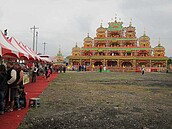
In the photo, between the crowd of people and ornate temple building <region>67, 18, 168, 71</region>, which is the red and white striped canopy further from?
ornate temple building <region>67, 18, 168, 71</region>

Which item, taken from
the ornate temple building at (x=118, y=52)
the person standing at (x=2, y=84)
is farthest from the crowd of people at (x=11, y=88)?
the ornate temple building at (x=118, y=52)

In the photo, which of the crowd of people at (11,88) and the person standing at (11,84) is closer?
the crowd of people at (11,88)

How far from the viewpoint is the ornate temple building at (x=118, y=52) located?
49438mm

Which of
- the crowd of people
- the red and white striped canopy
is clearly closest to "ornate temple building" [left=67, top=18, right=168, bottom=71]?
the red and white striped canopy

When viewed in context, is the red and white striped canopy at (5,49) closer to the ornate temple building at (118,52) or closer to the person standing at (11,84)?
the person standing at (11,84)

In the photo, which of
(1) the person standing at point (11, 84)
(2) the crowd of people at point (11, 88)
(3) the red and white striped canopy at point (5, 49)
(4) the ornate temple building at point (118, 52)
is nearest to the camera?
(2) the crowd of people at point (11, 88)

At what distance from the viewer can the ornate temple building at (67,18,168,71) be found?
49.4 metres

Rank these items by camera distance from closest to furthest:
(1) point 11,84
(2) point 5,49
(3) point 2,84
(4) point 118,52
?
(3) point 2,84 → (1) point 11,84 → (2) point 5,49 → (4) point 118,52

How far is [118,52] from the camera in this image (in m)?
52.2

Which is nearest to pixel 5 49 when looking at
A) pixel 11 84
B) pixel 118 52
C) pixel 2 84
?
pixel 11 84

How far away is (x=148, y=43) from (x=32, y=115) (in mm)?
52758

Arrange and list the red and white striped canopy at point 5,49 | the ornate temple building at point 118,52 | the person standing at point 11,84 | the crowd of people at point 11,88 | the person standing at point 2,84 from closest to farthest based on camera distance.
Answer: the person standing at point 2,84
the crowd of people at point 11,88
the person standing at point 11,84
the red and white striped canopy at point 5,49
the ornate temple building at point 118,52

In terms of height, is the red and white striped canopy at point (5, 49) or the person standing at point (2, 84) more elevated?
the red and white striped canopy at point (5, 49)

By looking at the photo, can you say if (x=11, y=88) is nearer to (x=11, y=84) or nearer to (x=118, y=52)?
(x=11, y=84)
